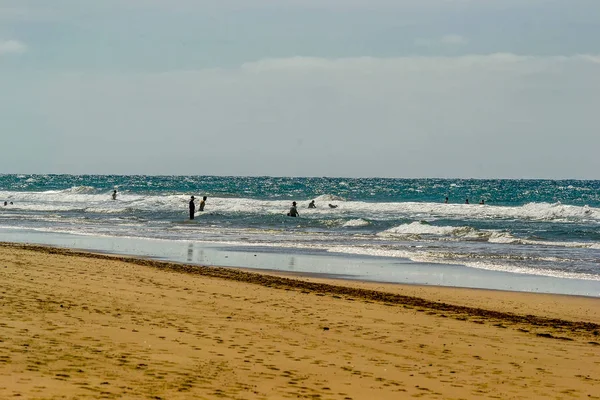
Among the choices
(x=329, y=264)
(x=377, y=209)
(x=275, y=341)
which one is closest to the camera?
(x=275, y=341)

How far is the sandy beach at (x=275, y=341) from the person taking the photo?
6.86 metres

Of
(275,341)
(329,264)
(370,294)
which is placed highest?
(275,341)

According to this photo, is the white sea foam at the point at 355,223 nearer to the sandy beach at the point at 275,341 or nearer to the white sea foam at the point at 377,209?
the white sea foam at the point at 377,209

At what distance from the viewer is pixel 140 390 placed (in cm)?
638

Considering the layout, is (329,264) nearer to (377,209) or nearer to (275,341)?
(275,341)

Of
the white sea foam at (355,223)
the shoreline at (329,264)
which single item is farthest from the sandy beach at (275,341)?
the white sea foam at (355,223)

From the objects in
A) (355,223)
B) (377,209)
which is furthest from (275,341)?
(377,209)

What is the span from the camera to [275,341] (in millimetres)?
9055

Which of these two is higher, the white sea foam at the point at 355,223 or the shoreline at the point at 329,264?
the white sea foam at the point at 355,223

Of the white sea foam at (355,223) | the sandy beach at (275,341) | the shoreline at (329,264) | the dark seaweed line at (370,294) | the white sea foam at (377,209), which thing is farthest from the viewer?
the white sea foam at (377,209)

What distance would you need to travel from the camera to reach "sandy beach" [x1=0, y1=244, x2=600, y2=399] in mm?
6855

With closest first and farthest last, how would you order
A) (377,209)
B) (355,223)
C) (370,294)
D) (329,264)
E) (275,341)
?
(275,341) < (370,294) < (329,264) < (355,223) < (377,209)

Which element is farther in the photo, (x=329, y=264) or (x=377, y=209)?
(x=377, y=209)

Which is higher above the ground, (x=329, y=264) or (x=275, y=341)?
(x=275, y=341)
